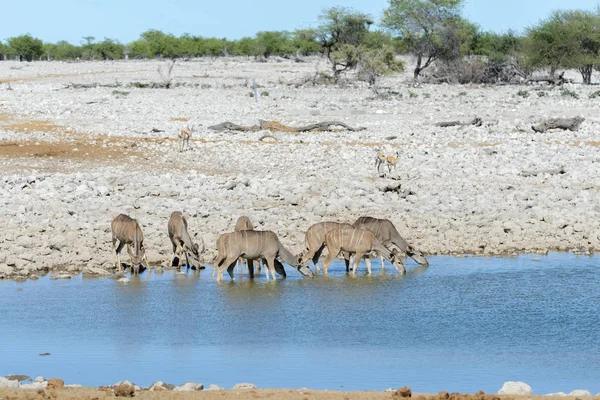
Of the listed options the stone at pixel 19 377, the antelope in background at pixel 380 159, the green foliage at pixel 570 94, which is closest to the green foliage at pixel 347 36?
the green foliage at pixel 570 94

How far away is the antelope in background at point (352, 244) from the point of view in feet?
45.1

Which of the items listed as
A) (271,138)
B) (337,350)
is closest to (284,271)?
(337,350)

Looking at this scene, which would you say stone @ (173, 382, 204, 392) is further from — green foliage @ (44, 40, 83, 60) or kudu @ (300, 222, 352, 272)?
green foliage @ (44, 40, 83, 60)

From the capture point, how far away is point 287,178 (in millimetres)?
20328

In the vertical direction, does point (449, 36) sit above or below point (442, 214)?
above

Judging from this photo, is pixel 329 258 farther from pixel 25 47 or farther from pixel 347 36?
pixel 25 47

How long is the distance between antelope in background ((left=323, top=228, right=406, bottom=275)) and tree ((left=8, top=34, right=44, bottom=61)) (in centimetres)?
8320

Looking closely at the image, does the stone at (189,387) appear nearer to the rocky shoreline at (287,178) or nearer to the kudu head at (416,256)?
the rocky shoreline at (287,178)

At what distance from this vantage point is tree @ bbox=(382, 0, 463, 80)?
2144 inches

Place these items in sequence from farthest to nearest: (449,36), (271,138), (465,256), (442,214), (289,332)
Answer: (449,36) → (271,138) → (442,214) → (465,256) → (289,332)

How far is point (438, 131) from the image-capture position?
1095 inches

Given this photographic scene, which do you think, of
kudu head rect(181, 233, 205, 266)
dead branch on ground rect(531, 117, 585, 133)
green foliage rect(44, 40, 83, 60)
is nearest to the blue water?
kudu head rect(181, 233, 205, 266)

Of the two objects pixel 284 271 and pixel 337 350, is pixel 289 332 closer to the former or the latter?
pixel 337 350

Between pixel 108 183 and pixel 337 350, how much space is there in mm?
10766
